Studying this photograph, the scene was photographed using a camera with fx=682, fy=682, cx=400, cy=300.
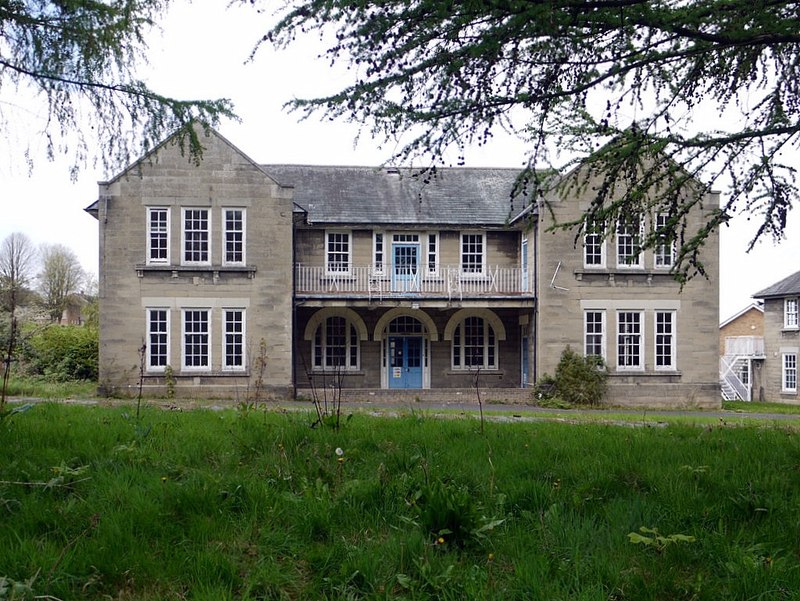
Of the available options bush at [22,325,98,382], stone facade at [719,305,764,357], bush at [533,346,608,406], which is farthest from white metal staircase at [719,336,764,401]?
bush at [22,325,98,382]

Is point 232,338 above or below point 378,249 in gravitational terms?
below

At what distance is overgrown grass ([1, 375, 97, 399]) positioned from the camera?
758 inches

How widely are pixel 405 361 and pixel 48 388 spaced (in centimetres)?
1243

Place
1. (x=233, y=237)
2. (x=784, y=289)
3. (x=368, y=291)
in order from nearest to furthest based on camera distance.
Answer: (x=233, y=237)
(x=368, y=291)
(x=784, y=289)

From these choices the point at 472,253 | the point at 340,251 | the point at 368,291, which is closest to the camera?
the point at 368,291

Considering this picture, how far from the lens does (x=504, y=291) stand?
82.1 ft

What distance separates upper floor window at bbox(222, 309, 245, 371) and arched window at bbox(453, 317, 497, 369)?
821 centimetres

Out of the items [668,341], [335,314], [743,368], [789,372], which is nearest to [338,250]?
[335,314]

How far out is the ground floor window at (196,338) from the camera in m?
22.8

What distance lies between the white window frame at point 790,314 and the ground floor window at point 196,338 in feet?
108

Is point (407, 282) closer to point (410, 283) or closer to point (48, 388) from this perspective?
point (410, 283)

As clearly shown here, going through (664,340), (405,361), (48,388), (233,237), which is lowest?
(48,388)

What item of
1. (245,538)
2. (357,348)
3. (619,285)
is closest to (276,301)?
(357,348)

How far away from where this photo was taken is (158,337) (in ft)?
74.7
